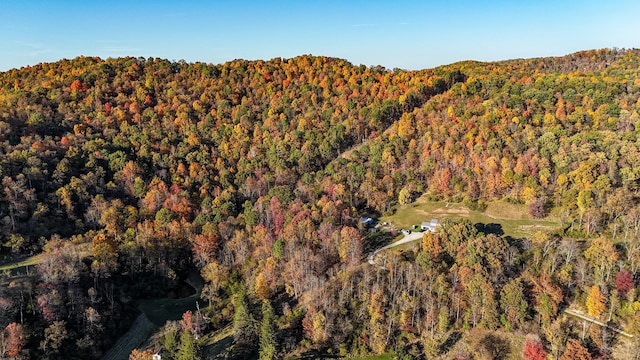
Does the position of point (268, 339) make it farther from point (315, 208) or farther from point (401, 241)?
point (315, 208)

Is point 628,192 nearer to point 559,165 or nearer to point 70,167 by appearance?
point 559,165

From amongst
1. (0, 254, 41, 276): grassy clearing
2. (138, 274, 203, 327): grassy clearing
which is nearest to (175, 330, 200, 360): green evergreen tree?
(138, 274, 203, 327): grassy clearing

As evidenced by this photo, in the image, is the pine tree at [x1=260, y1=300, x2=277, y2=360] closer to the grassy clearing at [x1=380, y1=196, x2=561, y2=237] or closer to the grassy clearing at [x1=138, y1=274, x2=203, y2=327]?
the grassy clearing at [x1=138, y1=274, x2=203, y2=327]

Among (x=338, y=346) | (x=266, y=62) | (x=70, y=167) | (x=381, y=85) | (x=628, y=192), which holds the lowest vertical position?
(x=338, y=346)

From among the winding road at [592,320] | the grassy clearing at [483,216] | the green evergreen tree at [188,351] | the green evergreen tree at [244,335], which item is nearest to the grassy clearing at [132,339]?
the green evergreen tree at [188,351]

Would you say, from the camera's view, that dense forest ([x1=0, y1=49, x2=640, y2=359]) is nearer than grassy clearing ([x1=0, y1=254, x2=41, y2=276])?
Yes

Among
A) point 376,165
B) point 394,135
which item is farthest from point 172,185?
point 394,135

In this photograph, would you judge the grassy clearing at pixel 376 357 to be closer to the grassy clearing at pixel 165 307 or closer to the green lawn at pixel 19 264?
the grassy clearing at pixel 165 307
